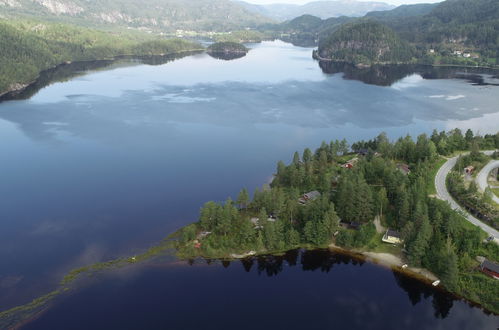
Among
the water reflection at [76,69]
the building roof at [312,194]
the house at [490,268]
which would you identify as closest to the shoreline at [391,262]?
the house at [490,268]

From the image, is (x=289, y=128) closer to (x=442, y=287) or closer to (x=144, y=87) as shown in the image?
(x=442, y=287)

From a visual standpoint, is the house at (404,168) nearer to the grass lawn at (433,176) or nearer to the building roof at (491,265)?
the grass lawn at (433,176)

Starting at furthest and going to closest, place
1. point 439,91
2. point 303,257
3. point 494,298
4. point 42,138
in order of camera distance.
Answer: point 439,91 < point 42,138 < point 303,257 < point 494,298

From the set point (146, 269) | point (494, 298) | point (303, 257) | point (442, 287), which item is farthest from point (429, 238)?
point (146, 269)

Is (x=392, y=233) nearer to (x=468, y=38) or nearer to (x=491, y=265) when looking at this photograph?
(x=491, y=265)

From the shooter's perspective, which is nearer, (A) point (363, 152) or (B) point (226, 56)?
(A) point (363, 152)

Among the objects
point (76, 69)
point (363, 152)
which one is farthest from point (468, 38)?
point (76, 69)
